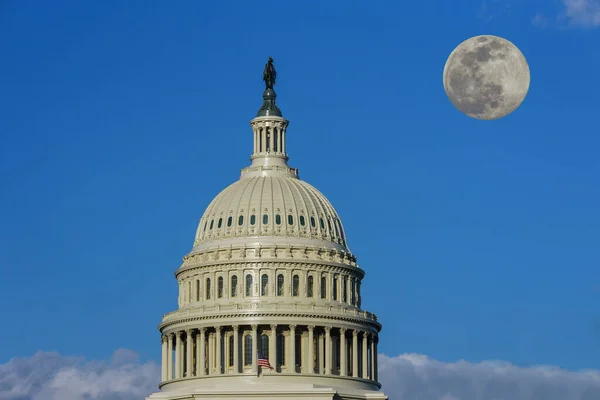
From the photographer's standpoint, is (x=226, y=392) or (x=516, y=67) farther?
(x=226, y=392)

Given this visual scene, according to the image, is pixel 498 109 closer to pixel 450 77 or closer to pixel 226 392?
pixel 450 77

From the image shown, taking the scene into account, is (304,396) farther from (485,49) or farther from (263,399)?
(485,49)

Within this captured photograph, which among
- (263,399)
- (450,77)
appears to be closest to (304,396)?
(263,399)

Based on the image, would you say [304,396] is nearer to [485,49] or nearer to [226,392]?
[226,392]

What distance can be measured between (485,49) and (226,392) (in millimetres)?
64423

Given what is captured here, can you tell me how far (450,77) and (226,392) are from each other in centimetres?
6241

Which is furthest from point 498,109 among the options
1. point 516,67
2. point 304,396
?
point 304,396

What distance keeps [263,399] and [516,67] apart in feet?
213

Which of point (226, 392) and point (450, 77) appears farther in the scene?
point (226, 392)

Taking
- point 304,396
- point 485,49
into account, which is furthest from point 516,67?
point 304,396

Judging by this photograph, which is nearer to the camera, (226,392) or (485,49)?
(485,49)

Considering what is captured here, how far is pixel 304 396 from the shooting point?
198750 mm

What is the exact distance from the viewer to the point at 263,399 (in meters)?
199

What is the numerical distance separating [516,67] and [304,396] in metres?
64.0
